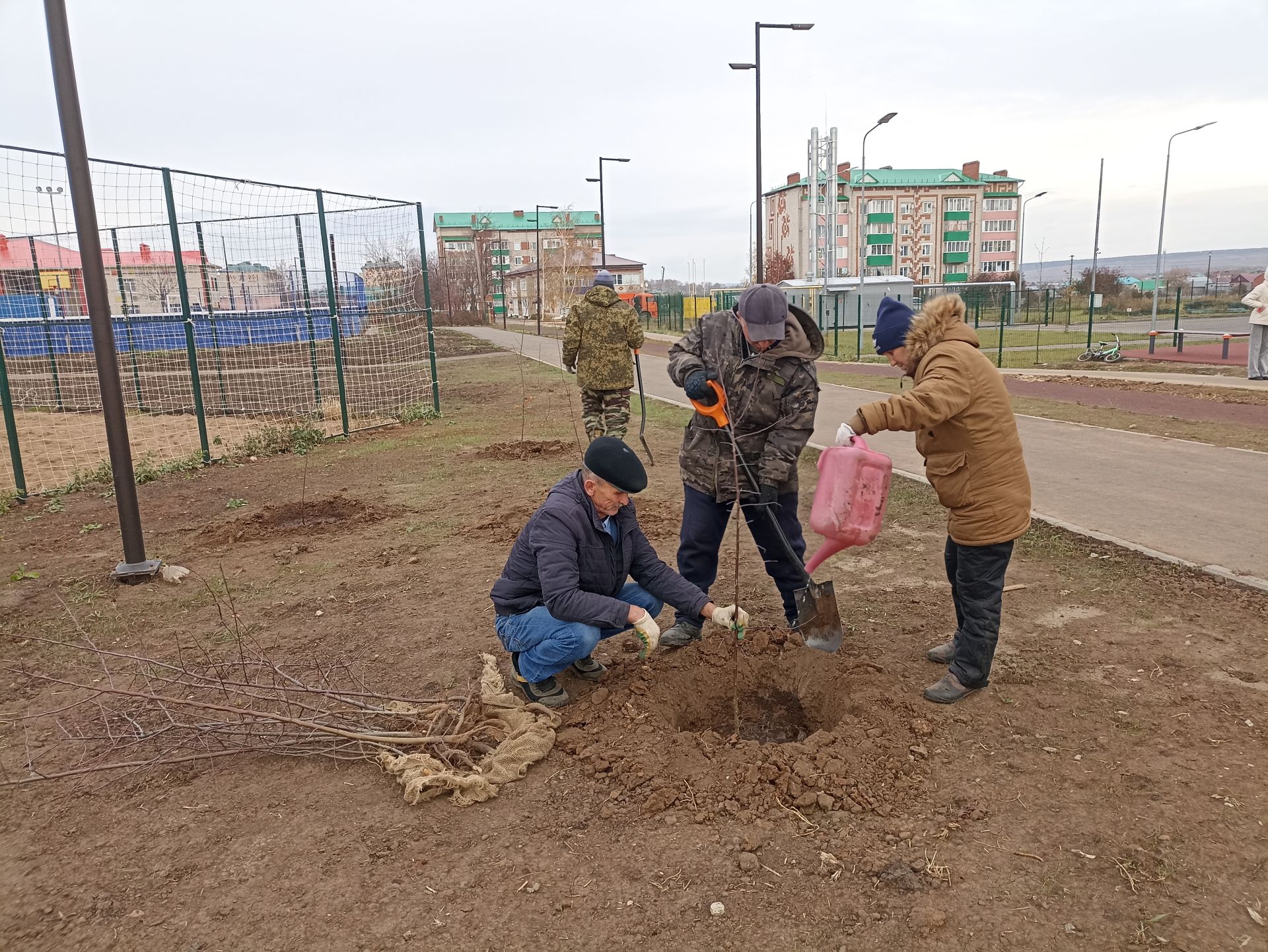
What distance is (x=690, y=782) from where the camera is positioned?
2912mm

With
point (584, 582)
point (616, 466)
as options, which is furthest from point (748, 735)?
point (616, 466)

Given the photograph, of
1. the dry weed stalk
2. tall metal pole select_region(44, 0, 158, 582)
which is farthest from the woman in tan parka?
tall metal pole select_region(44, 0, 158, 582)

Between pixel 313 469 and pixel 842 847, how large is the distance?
7.65 meters

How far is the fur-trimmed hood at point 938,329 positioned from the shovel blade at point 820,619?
1148 millimetres

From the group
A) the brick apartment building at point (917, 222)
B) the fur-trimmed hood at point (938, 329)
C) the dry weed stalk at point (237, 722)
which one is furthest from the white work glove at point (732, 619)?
the brick apartment building at point (917, 222)

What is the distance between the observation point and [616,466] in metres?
3.15

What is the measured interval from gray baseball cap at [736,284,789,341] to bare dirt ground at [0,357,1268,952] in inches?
55.8

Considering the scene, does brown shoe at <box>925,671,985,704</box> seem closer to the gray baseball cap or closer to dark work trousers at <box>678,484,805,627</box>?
dark work trousers at <box>678,484,805,627</box>

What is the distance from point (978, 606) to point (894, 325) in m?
1.19

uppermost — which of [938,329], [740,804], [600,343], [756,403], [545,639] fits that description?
[938,329]

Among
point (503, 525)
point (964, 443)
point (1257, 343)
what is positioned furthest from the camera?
point (1257, 343)

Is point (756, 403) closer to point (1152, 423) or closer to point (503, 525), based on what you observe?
point (503, 525)

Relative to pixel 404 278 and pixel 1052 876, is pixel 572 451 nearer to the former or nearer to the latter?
pixel 404 278

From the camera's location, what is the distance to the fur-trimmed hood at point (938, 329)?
325 centimetres
